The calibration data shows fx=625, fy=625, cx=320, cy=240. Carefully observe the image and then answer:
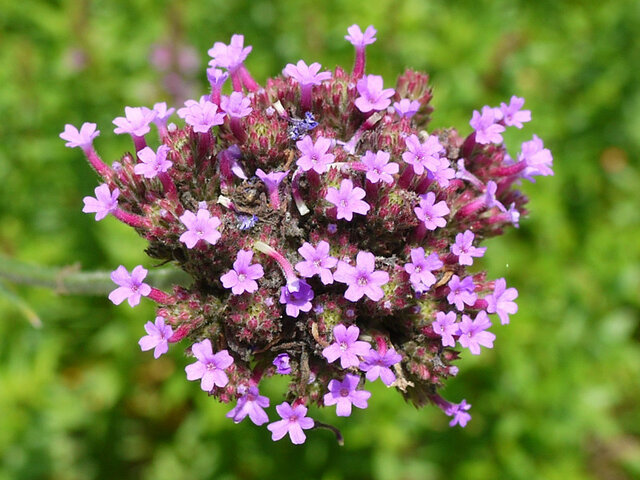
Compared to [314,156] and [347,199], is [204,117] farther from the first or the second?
[347,199]

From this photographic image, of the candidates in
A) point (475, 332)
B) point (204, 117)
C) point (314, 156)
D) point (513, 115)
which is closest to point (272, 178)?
point (314, 156)

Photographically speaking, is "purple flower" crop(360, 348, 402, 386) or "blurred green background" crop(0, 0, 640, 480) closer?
"purple flower" crop(360, 348, 402, 386)

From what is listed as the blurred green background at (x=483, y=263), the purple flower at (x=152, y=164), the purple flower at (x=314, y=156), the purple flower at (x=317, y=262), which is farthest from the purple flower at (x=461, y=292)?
the blurred green background at (x=483, y=263)

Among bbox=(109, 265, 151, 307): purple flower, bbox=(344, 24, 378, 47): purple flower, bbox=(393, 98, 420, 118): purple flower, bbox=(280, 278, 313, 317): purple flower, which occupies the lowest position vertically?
bbox=(109, 265, 151, 307): purple flower

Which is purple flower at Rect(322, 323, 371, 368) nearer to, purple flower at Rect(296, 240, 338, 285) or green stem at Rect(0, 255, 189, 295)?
purple flower at Rect(296, 240, 338, 285)

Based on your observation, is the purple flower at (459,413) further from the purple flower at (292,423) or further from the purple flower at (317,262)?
the purple flower at (317,262)

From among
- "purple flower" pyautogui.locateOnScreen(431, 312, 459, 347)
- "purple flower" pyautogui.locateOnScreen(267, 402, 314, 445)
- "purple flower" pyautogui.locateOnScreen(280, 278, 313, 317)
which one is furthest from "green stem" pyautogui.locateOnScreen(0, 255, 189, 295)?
"purple flower" pyautogui.locateOnScreen(431, 312, 459, 347)

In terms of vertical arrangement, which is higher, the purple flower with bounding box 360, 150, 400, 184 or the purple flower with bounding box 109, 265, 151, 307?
the purple flower with bounding box 360, 150, 400, 184
